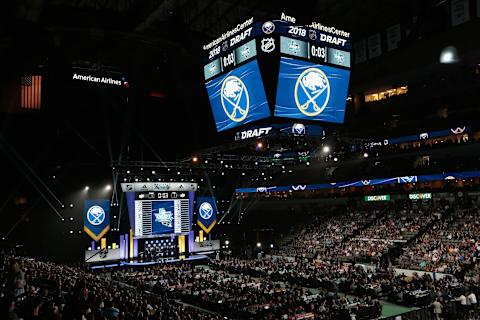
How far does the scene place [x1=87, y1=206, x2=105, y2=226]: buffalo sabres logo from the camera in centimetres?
3150

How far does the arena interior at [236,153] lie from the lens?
14.1m

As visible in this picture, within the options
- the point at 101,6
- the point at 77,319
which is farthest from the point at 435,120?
the point at 77,319

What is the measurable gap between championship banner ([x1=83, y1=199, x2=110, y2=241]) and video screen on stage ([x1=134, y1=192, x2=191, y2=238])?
215 centimetres

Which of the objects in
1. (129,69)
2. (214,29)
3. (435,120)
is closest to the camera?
(129,69)

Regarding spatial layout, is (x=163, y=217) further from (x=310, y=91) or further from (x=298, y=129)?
(x=310, y=91)

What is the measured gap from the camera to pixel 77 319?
25.7 ft

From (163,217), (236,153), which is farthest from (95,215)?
(236,153)

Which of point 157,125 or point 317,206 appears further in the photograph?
point 317,206

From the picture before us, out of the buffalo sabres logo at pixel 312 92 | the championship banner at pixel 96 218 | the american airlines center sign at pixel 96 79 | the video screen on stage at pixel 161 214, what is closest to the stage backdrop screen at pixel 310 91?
the buffalo sabres logo at pixel 312 92

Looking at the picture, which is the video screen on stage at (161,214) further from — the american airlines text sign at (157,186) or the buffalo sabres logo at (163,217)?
the american airlines text sign at (157,186)

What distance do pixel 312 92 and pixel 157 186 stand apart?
21.9 metres

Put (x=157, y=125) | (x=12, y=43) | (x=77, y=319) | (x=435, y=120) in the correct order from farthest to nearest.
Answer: (x=435, y=120)
(x=157, y=125)
(x=12, y=43)
(x=77, y=319)

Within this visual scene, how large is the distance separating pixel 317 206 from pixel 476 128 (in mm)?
16321

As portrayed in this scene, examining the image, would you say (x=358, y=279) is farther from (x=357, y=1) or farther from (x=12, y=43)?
(x=12, y=43)
